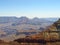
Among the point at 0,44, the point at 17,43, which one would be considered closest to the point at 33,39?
the point at 17,43

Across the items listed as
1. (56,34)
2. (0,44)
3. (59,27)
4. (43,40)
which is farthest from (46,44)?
(0,44)

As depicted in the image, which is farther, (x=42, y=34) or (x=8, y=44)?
(x=42, y=34)

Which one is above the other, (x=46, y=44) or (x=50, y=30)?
(x=50, y=30)

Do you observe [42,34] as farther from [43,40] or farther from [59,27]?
[59,27]

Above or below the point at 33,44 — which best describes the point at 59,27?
above

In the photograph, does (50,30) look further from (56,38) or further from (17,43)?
(17,43)

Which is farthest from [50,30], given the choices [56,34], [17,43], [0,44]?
[0,44]

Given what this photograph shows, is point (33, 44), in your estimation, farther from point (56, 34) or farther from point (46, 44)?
point (56, 34)

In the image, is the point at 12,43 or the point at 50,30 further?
the point at 50,30
